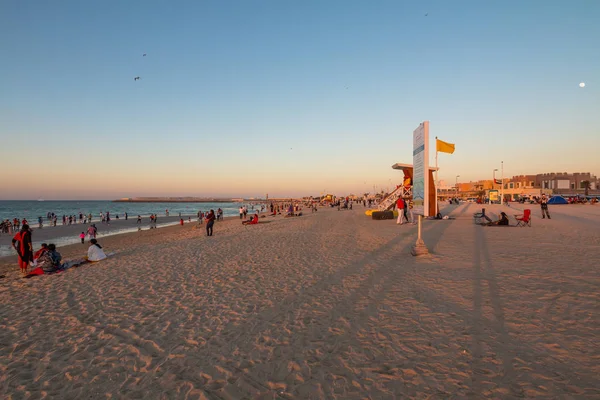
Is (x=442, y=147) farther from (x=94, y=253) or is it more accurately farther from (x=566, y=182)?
(x=566, y=182)

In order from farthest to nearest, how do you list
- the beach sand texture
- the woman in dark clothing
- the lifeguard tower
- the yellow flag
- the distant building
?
the distant building → the lifeguard tower → the yellow flag → the woman in dark clothing → the beach sand texture

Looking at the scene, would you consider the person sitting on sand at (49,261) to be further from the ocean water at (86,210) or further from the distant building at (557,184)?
the distant building at (557,184)

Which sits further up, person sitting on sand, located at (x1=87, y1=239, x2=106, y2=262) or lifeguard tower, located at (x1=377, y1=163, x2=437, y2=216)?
lifeguard tower, located at (x1=377, y1=163, x2=437, y2=216)

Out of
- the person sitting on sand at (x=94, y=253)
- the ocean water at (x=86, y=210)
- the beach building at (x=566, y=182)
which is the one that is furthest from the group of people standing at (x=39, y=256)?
the beach building at (x=566, y=182)

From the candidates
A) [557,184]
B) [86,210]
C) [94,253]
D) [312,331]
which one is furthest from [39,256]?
[557,184]

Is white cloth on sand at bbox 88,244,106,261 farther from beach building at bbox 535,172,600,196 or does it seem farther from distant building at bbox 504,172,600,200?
beach building at bbox 535,172,600,196

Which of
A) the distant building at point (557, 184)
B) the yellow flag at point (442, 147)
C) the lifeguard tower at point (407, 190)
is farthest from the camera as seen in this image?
the distant building at point (557, 184)

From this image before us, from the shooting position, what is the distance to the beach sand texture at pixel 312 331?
3.19 metres

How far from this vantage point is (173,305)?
5.70 m

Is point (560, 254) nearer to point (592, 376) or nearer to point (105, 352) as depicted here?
point (592, 376)

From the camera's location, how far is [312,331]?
4430 millimetres

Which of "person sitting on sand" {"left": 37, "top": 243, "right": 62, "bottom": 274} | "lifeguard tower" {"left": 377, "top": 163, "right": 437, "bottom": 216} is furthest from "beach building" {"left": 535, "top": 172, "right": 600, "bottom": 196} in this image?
"person sitting on sand" {"left": 37, "top": 243, "right": 62, "bottom": 274}

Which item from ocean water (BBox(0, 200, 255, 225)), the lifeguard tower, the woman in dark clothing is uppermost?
the lifeguard tower

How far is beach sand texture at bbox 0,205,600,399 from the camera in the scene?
319 centimetres
